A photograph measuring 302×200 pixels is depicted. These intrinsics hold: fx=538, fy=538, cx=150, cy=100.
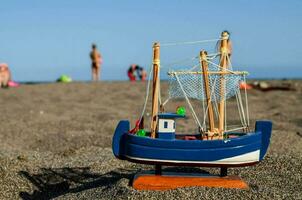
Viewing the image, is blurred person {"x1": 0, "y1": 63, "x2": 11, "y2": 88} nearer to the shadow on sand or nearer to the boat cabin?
the shadow on sand

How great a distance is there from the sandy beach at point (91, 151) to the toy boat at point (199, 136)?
31cm

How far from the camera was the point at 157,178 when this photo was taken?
5195mm

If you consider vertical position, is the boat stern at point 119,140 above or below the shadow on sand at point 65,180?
above

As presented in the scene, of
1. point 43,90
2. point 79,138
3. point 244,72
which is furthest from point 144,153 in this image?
point 43,90

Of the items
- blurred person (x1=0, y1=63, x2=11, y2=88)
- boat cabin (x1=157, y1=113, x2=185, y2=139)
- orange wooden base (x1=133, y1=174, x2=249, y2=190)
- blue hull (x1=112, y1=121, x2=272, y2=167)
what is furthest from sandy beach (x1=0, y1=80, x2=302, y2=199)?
blurred person (x1=0, y1=63, x2=11, y2=88)

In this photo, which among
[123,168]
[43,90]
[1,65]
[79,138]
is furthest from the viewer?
[1,65]

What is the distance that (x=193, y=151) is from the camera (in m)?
5.05

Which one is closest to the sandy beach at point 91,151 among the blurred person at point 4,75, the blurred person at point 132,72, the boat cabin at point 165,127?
the boat cabin at point 165,127

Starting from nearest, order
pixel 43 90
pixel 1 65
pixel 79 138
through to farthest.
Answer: pixel 79 138 → pixel 43 90 → pixel 1 65

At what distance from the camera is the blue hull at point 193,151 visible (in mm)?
5055

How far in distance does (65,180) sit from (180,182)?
1.69m

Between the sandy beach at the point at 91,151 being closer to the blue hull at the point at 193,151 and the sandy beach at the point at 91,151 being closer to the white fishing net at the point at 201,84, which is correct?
the blue hull at the point at 193,151

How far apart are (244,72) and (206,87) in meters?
0.40

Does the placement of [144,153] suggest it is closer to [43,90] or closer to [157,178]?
[157,178]
